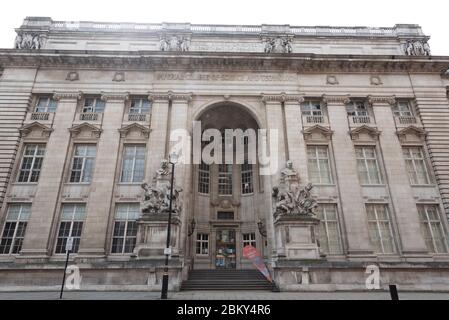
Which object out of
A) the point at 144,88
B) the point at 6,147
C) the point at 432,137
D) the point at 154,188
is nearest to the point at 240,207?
the point at 154,188

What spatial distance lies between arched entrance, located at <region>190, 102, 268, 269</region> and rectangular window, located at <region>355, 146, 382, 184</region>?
7988 millimetres

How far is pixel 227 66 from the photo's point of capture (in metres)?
23.4

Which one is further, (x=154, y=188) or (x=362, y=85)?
(x=362, y=85)

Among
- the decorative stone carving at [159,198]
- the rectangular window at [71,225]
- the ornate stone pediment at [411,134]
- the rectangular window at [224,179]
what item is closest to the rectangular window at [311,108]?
the ornate stone pediment at [411,134]

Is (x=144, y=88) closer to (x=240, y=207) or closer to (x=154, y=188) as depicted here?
(x=154, y=188)

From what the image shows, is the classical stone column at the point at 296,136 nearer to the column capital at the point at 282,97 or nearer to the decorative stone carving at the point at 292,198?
the column capital at the point at 282,97

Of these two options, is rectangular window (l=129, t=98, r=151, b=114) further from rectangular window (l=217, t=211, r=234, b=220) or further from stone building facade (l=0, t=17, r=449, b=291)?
rectangular window (l=217, t=211, r=234, b=220)

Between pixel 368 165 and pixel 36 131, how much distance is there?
85.7ft

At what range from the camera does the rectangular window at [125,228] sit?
18.9 m

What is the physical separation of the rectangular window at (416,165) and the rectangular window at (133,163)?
20770 mm

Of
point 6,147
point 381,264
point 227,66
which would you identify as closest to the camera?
point 381,264
